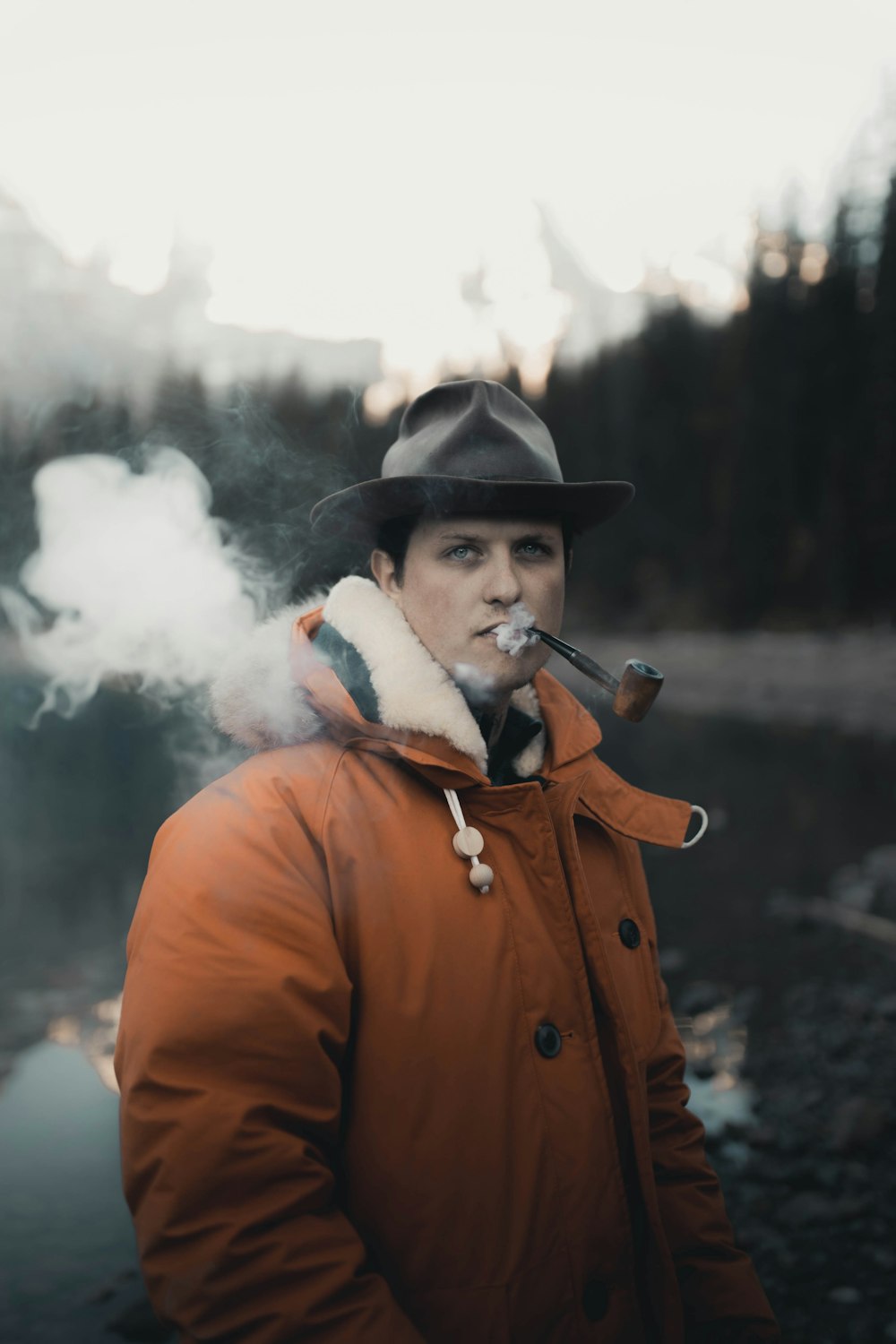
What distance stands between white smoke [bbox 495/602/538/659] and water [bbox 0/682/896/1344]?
95cm

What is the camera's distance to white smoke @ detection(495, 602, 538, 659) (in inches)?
80.4

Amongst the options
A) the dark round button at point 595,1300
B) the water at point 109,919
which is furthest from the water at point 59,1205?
the dark round button at point 595,1300

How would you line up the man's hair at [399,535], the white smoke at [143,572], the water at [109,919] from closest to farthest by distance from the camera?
the man's hair at [399,535]
the white smoke at [143,572]
the water at [109,919]

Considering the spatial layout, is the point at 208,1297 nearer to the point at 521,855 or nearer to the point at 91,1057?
the point at 521,855

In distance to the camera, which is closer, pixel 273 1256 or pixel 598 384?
pixel 273 1256

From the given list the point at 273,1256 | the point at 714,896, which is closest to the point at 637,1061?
the point at 273,1256

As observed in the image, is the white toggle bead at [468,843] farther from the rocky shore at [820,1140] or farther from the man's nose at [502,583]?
the rocky shore at [820,1140]

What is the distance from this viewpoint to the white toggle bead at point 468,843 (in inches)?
69.5

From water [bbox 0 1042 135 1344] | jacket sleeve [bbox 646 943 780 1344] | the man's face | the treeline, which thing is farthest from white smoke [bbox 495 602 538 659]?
the treeline

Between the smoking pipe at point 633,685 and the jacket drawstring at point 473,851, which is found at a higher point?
the smoking pipe at point 633,685

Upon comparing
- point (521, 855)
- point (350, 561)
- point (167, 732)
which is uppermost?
point (350, 561)

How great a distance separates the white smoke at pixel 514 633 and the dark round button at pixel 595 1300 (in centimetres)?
126

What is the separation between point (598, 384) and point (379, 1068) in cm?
4275

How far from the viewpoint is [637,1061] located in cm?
193
